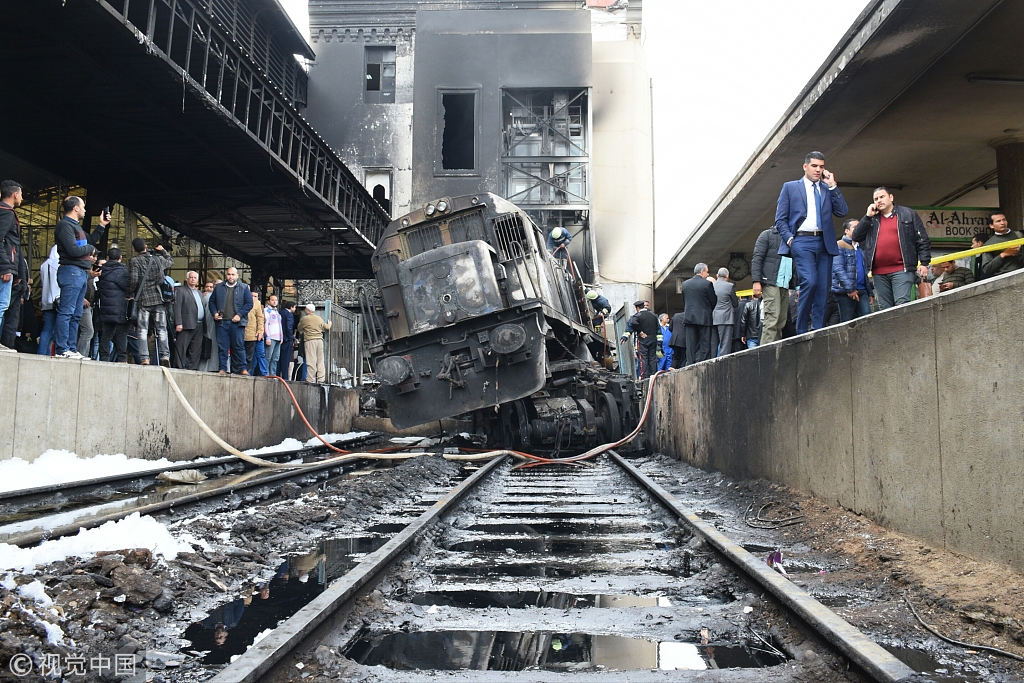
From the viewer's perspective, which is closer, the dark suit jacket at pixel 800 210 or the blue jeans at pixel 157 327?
the dark suit jacket at pixel 800 210

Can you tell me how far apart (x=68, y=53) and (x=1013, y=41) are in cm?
1114

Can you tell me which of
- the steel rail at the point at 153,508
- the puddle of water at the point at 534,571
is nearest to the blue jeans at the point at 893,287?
the puddle of water at the point at 534,571

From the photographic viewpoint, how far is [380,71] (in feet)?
96.9

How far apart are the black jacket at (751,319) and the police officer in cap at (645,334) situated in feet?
14.0

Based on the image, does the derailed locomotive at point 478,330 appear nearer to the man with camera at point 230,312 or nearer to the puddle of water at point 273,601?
the man with camera at point 230,312

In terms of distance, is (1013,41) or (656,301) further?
(656,301)

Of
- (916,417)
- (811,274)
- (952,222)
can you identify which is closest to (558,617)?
(916,417)

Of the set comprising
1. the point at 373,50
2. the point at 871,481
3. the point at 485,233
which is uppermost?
the point at 373,50

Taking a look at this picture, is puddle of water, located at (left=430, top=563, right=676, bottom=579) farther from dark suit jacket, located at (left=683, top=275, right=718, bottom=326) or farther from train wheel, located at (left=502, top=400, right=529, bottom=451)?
dark suit jacket, located at (left=683, top=275, right=718, bottom=326)

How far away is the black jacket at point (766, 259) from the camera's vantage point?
9375 mm

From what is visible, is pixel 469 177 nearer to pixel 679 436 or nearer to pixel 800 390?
pixel 679 436

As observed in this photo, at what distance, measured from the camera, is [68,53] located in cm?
995

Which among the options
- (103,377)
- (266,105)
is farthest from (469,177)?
(103,377)

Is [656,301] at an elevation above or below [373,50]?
below
